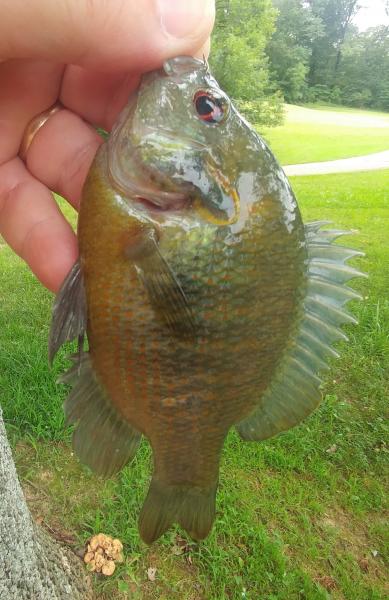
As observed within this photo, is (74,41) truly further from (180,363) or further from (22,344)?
(22,344)

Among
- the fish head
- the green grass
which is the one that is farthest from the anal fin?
the green grass

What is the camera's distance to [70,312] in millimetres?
1699

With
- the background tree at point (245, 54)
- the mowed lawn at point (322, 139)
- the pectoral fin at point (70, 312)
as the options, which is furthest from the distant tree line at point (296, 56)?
the pectoral fin at point (70, 312)

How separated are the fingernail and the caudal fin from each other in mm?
1582

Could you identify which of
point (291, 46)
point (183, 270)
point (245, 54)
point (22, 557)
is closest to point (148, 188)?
point (183, 270)

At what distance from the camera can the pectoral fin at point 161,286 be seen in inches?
60.1

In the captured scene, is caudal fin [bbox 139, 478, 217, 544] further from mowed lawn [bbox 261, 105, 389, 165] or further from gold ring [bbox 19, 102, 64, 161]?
mowed lawn [bbox 261, 105, 389, 165]

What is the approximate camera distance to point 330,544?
3.44 m

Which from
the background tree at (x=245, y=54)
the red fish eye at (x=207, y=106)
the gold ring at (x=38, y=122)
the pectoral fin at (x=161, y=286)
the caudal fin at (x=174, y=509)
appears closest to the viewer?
the pectoral fin at (x=161, y=286)

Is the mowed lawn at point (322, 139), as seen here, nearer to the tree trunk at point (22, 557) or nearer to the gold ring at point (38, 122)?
the gold ring at point (38, 122)

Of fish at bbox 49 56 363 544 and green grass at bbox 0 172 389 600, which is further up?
fish at bbox 49 56 363 544

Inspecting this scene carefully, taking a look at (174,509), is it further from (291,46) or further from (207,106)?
(291,46)

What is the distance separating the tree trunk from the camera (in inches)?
92.9

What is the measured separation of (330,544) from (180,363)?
97.6 inches
